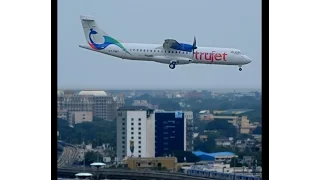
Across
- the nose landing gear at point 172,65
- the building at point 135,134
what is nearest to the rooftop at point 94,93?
the building at point 135,134

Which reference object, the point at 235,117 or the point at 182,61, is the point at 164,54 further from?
the point at 235,117

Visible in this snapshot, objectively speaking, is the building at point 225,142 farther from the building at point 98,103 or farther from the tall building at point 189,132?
the building at point 98,103

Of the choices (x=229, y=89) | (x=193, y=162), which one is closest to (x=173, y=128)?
(x=193, y=162)

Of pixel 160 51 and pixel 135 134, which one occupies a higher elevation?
pixel 160 51

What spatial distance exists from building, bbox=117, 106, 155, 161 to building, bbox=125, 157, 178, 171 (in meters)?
0.07

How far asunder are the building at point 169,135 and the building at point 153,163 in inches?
2.2

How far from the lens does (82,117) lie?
3766 mm

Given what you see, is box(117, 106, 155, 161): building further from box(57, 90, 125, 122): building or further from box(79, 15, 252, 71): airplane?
box(79, 15, 252, 71): airplane

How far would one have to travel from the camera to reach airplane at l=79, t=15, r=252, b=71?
5.81 meters

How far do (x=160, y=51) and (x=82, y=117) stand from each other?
110 inches

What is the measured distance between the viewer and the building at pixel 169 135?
3.27 metres

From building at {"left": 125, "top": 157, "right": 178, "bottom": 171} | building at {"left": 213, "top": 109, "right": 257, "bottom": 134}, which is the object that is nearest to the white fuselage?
building at {"left": 213, "top": 109, "right": 257, "bottom": 134}

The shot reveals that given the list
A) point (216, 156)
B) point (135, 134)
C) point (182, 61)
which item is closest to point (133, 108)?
point (135, 134)
